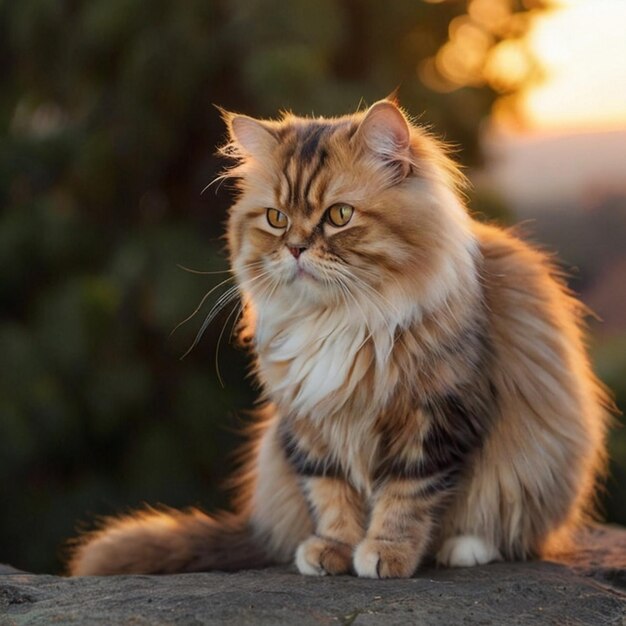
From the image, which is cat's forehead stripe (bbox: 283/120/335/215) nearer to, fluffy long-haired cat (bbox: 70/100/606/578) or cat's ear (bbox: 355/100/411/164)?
fluffy long-haired cat (bbox: 70/100/606/578)

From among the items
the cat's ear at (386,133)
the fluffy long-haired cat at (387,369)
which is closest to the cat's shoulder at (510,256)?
the fluffy long-haired cat at (387,369)

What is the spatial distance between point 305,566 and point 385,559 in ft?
0.70

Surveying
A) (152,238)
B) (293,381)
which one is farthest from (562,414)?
(152,238)

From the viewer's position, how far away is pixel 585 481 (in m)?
2.94

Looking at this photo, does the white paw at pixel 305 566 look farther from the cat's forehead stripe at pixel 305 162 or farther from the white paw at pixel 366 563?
the cat's forehead stripe at pixel 305 162

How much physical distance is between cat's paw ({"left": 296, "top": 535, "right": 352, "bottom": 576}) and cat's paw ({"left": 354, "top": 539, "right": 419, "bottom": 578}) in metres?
0.06

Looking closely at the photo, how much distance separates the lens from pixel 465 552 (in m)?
2.72

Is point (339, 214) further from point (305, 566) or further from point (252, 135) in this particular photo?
point (305, 566)

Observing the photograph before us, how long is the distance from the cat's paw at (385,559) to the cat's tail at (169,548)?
0.50 m

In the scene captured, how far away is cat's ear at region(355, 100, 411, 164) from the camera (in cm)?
254

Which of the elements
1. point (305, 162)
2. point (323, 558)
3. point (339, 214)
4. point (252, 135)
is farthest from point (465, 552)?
point (252, 135)

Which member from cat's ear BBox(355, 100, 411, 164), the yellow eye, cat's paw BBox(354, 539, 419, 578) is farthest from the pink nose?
cat's paw BBox(354, 539, 419, 578)

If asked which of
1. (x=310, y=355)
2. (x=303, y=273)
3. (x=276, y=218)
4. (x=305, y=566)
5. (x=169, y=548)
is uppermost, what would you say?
(x=276, y=218)

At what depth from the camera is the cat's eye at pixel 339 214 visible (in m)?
2.54
